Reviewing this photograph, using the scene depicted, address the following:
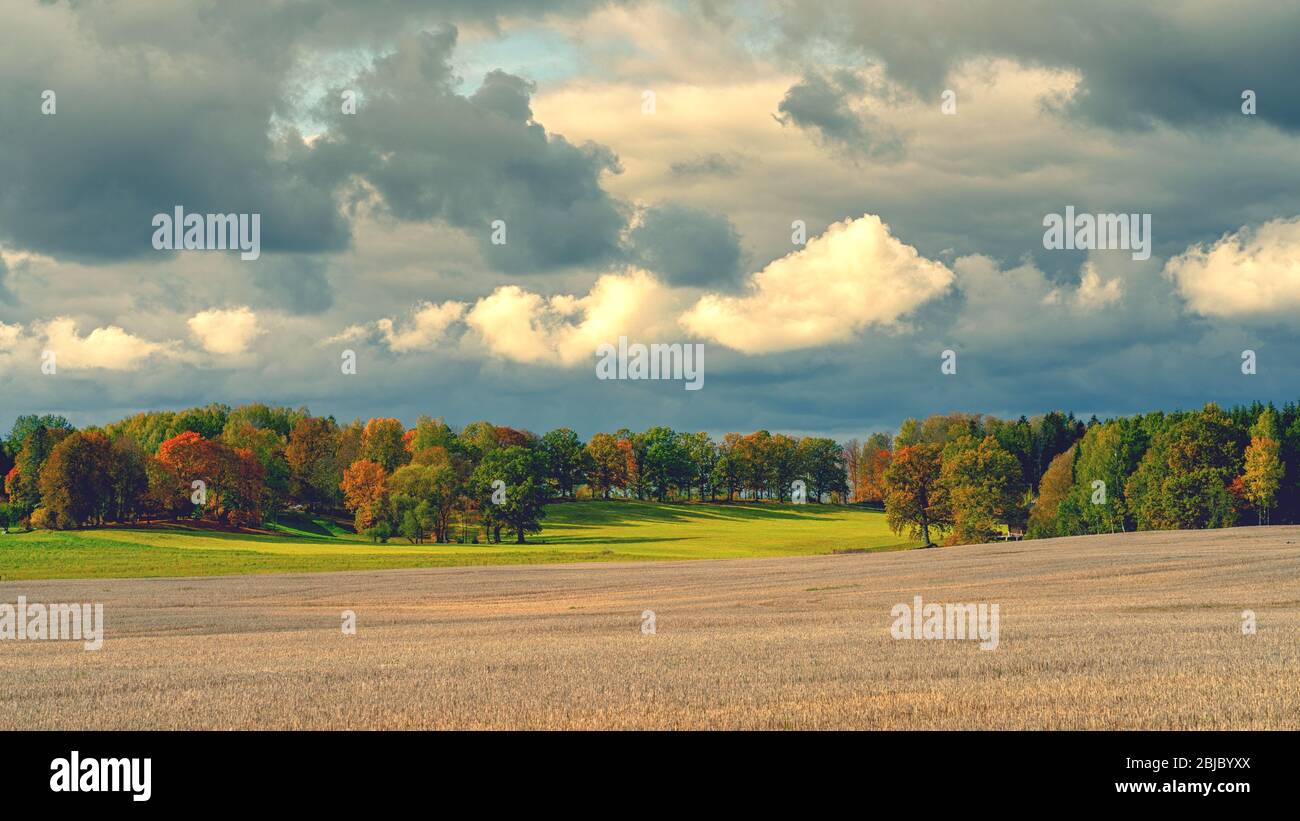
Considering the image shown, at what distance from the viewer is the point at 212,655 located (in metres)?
31.8

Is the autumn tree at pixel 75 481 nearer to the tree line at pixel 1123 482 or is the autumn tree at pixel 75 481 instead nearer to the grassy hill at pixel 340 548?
the grassy hill at pixel 340 548

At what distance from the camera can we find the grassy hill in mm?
96375

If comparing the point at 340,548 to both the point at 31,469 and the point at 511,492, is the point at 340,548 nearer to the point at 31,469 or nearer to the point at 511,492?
the point at 511,492

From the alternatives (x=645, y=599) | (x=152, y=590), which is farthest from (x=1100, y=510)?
(x=152, y=590)

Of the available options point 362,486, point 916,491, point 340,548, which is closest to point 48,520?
point 340,548

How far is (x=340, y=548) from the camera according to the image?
13062cm

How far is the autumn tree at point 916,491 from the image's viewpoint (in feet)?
449

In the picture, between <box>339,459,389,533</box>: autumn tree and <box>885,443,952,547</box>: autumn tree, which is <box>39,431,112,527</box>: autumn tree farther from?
<box>885,443,952,547</box>: autumn tree

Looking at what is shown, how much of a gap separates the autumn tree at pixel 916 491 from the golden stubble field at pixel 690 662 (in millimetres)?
71673

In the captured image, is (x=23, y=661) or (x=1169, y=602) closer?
(x=23, y=661)

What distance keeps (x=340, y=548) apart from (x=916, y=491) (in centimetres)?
6736
